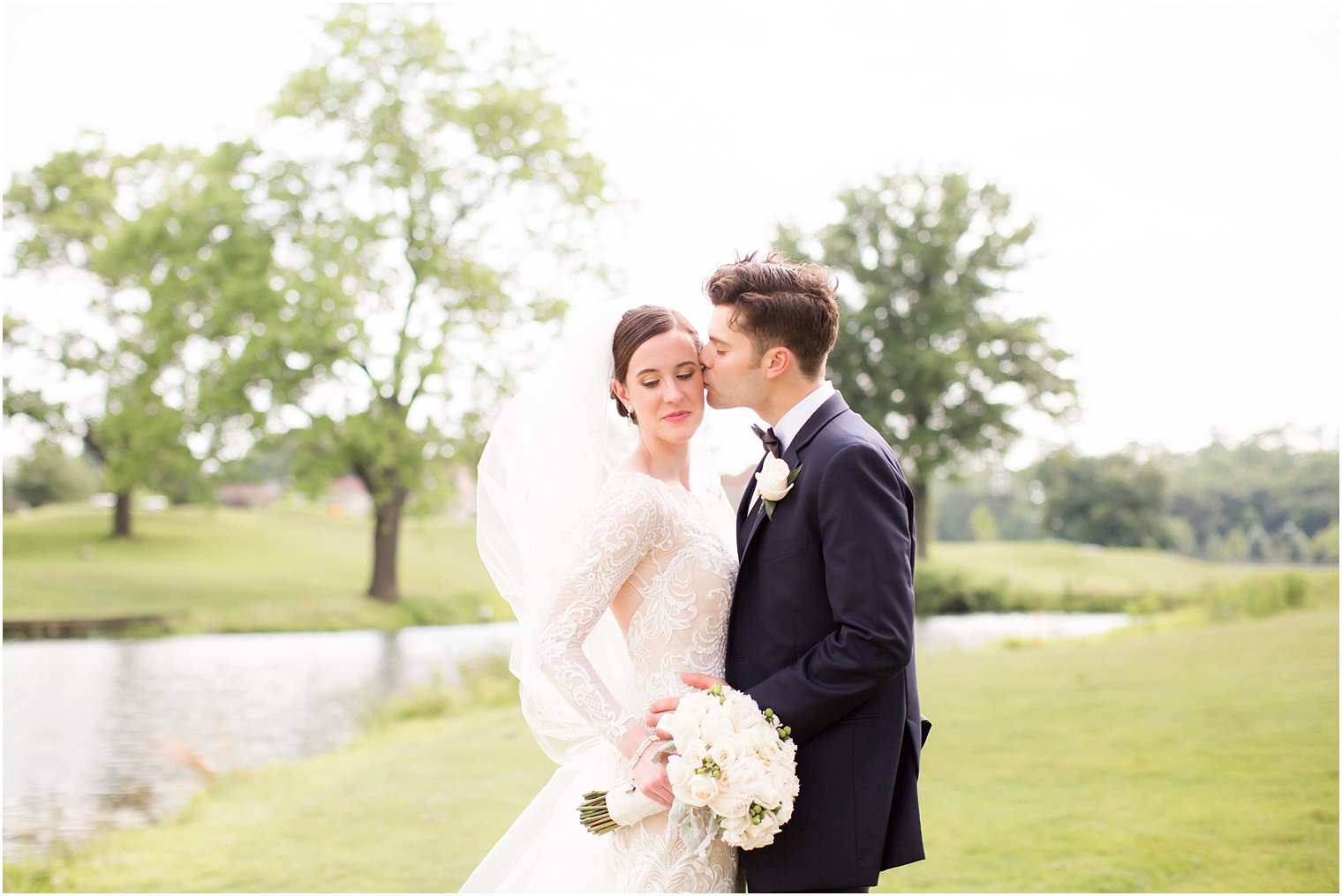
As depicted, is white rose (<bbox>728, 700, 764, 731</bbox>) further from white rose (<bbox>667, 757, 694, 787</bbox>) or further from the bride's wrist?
the bride's wrist

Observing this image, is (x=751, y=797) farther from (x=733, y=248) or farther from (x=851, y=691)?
(x=733, y=248)

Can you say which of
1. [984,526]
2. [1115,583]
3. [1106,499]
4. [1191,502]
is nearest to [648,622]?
[1115,583]

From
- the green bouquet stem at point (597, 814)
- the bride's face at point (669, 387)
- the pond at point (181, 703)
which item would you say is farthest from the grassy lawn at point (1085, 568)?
the green bouquet stem at point (597, 814)

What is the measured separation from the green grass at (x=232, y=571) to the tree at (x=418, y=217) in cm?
198

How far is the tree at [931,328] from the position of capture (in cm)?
3572

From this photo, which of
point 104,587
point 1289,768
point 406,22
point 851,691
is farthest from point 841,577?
point 104,587

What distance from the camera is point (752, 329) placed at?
2.85m

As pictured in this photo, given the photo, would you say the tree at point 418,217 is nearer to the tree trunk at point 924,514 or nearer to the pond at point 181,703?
the pond at point 181,703

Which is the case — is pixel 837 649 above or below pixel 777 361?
below

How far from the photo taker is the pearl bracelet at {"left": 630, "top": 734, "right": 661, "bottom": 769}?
271cm

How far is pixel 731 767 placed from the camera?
2.45 meters

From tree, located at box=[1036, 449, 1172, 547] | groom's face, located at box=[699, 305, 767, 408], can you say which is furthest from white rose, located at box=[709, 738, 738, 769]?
tree, located at box=[1036, 449, 1172, 547]

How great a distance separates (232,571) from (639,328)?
29153 mm

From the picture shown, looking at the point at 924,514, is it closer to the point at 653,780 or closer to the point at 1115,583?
the point at 1115,583
